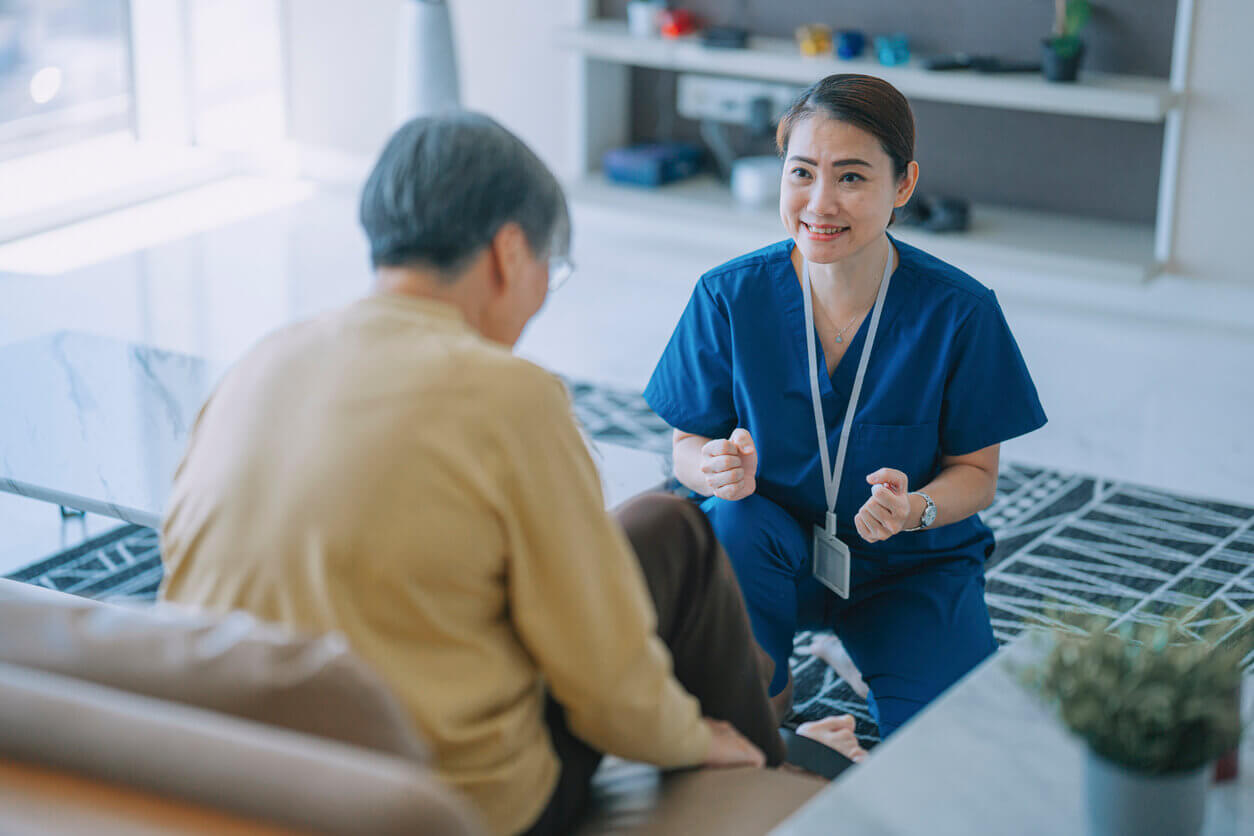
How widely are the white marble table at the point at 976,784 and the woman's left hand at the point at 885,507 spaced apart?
47 cm

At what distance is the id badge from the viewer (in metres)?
1.91

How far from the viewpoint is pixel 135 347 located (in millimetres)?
2646

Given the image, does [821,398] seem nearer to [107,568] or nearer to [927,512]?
[927,512]

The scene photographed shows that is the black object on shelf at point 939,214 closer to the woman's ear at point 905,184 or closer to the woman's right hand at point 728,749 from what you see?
the woman's ear at point 905,184

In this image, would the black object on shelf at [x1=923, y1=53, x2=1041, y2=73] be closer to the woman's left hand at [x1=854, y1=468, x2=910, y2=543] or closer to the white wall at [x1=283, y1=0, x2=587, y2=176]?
the white wall at [x1=283, y1=0, x2=587, y2=176]

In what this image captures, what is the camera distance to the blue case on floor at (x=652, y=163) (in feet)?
15.3

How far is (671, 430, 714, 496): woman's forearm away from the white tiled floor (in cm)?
134

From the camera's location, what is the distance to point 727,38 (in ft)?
14.3

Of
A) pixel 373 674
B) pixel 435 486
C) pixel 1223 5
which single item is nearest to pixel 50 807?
pixel 373 674

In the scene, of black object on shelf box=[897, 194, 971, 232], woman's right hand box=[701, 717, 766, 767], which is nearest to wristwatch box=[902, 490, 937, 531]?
woman's right hand box=[701, 717, 766, 767]

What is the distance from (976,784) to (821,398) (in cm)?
80

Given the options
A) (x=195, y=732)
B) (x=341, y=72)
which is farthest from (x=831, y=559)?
(x=341, y=72)

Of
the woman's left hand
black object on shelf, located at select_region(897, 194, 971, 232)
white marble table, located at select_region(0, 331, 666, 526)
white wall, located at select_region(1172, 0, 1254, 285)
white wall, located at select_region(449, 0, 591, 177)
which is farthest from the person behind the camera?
white wall, located at select_region(449, 0, 591, 177)

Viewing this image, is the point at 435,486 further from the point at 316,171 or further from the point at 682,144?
the point at 316,171
